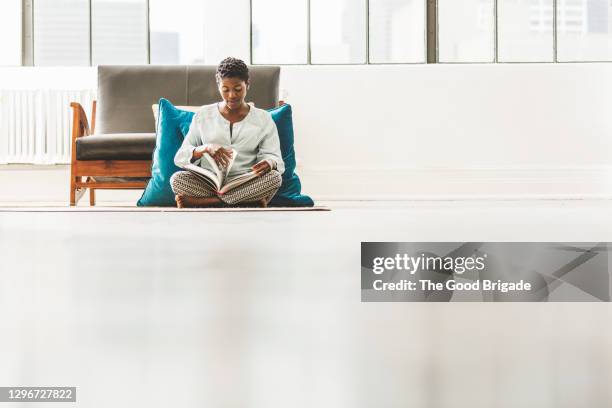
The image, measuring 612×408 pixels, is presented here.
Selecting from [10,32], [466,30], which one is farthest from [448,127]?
[10,32]

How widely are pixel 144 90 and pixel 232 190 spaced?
1.64 metres

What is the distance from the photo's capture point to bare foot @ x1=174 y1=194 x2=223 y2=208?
8.48 feet

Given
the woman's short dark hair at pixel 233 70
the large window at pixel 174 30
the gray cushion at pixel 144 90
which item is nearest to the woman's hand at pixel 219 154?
the woman's short dark hair at pixel 233 70

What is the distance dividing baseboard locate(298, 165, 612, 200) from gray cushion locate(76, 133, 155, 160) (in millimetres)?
1793

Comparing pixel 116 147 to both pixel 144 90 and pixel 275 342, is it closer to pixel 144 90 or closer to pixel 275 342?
pixel 144 90

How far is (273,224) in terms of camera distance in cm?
193

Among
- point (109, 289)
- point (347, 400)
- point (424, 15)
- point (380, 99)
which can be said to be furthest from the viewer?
point (424, 15)

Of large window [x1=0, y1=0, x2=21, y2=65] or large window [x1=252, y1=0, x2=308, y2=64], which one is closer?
large window [x1=0, y1=0, x2=21, y2=65]

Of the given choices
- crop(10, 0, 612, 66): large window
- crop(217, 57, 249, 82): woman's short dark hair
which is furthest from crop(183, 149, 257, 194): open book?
crop(10, 0, 612, 66): large window

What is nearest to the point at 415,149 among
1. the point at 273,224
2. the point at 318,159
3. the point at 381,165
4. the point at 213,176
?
the point at 381,165

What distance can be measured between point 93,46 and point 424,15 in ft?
9.47

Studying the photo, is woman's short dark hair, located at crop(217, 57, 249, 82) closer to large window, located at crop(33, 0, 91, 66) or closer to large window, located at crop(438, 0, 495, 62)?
large window, located at crop(438, 0, 495, 62)

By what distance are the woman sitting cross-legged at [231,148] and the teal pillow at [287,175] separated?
13 centimetres

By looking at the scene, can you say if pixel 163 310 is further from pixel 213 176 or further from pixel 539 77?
pixel 539 77
